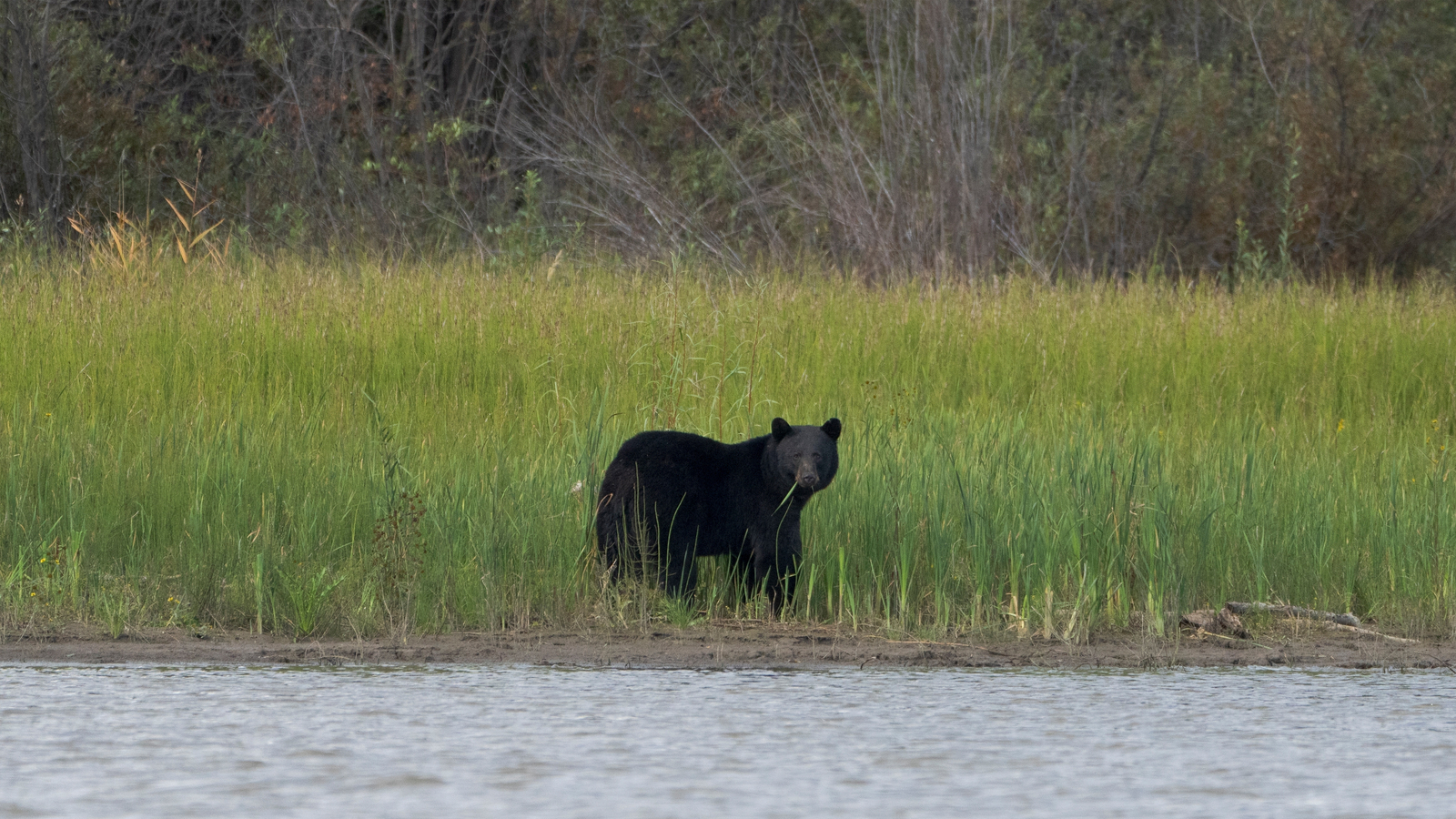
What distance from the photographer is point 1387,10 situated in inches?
862

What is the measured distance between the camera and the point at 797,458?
5.69m

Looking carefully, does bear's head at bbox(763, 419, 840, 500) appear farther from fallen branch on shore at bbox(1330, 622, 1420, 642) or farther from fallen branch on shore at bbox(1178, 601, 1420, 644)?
fallen branch on shore at bbox(1330, 622, 1420, 642)

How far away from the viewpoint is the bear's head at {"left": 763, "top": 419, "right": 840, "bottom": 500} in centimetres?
568

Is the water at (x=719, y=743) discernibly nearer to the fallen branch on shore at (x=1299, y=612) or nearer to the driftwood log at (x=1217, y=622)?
the driftwood log at (x=1217, y=622)

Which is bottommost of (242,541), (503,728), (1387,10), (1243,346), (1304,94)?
(503,728)

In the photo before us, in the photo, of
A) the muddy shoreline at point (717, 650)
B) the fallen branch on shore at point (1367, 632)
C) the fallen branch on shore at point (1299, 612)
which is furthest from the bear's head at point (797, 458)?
the fallen branch on shore at point (1367, 632)

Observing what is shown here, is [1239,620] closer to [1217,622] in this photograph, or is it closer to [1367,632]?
[1217,622]

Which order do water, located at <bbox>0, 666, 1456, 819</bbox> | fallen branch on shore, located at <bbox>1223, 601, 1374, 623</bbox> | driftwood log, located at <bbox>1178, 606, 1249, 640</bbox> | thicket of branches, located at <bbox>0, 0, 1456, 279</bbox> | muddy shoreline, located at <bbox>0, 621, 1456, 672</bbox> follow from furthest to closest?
thicket of branches, located at <bbox>0, 0, 1456, 279</bbox> < fallen branch on shore, located at <bbox>1223, 601, 1374, 623</bbox> < driftwood log, located at <bbox>1178, 606, 1249, 640</bbox> < muddy shoreline, located at <bbox>0, 621, 1456, 672</bbox> < water, located at <bbox>0, 666, 1456, 819</bbox>

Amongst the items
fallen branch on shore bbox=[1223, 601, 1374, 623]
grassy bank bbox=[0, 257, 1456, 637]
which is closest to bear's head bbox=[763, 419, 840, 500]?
grassy bank bbox=[0, 257, 1456, 637]

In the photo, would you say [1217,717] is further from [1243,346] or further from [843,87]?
[843,87]

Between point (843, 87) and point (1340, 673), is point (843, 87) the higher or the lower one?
the higher one

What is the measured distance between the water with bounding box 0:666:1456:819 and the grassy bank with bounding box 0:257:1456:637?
A: 2.17 ft

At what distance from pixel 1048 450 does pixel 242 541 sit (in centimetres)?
355

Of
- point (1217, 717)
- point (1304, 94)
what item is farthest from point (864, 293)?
point (1304, 94)
